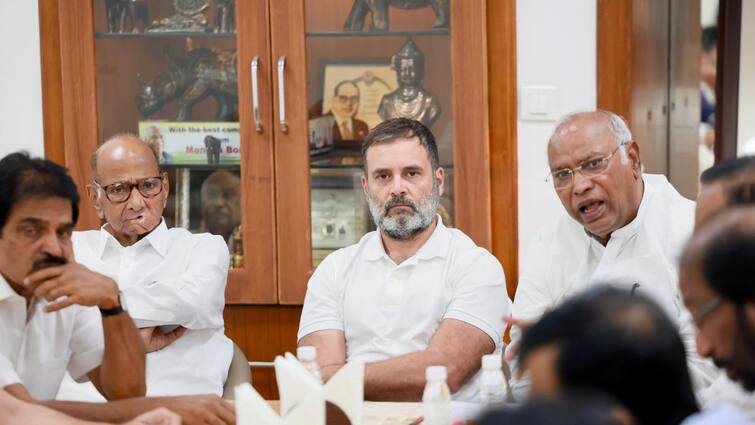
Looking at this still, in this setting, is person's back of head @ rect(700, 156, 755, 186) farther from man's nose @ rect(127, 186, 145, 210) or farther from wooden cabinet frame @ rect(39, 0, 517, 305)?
man's nose @ rect(127, 186, 145, 210)

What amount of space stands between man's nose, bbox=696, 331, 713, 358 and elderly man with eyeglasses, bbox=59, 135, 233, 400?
1.73 metres

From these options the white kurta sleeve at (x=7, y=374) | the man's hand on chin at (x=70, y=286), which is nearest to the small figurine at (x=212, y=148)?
the man's hand on chin at (x=70, y=286)

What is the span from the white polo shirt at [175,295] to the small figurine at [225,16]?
0.77 m

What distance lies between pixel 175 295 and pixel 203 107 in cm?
92

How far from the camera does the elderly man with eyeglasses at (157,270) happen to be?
2955 millimetres

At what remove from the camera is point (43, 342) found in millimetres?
2393

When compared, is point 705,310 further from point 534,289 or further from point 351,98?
point 351,98

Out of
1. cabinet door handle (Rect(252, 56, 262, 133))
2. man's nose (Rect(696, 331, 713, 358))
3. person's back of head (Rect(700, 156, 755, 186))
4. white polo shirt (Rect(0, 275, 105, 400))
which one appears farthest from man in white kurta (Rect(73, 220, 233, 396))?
man's nose (Rect(696, 331, 713, 358))

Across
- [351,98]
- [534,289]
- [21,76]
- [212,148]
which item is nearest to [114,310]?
[534,289]

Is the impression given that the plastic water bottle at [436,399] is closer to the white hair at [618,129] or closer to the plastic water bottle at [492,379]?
the plastic water bottle at [492,379]

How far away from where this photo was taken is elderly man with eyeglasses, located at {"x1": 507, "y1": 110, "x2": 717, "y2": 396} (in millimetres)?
2756

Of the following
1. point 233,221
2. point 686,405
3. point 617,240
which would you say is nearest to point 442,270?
point 617,240

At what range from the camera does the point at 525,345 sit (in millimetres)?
1215

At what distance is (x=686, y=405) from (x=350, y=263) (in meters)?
1.79
